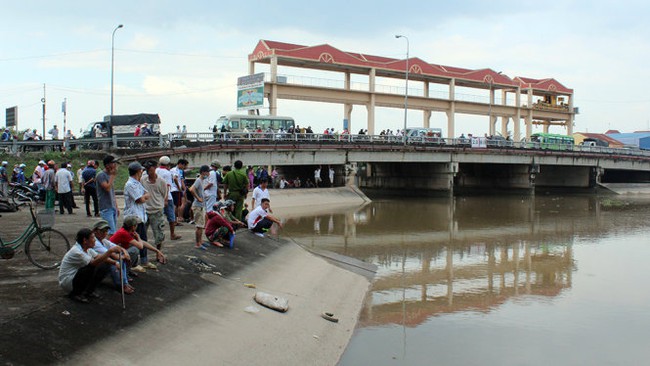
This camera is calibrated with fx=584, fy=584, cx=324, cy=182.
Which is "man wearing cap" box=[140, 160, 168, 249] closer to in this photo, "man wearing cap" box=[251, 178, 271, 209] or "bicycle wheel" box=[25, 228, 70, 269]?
"bicycle wheel" box=[25, 228, 70, 269]

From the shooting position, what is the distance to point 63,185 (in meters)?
Answer: 17.0

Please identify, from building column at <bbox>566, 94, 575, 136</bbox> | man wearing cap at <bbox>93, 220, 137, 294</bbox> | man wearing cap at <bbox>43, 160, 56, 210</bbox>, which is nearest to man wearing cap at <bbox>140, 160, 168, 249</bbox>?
man wearing cap at <bbox>93, 220, 137, 294</bbox>

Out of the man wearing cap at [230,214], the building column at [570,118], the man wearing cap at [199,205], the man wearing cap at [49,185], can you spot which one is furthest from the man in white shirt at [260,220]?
the building column at [570,118]

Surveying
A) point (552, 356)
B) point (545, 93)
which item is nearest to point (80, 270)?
point (552, 356)

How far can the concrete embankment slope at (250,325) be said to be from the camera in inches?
270

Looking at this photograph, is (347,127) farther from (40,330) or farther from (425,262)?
(40,330)

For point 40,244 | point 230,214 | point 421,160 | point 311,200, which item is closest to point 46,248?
point 40,244

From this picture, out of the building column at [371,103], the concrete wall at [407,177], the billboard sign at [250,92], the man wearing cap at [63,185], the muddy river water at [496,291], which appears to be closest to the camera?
the muddy river water at [496,291]

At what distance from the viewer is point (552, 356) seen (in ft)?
30.3

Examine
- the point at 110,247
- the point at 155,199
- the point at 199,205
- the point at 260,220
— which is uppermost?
the point at 155,199

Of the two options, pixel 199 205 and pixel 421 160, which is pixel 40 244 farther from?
pixel 421 160

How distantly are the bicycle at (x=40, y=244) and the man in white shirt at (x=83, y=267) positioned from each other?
224 centimetres

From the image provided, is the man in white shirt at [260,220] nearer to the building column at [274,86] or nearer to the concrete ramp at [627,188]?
the building column at [274,86]

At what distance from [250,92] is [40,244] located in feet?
133
